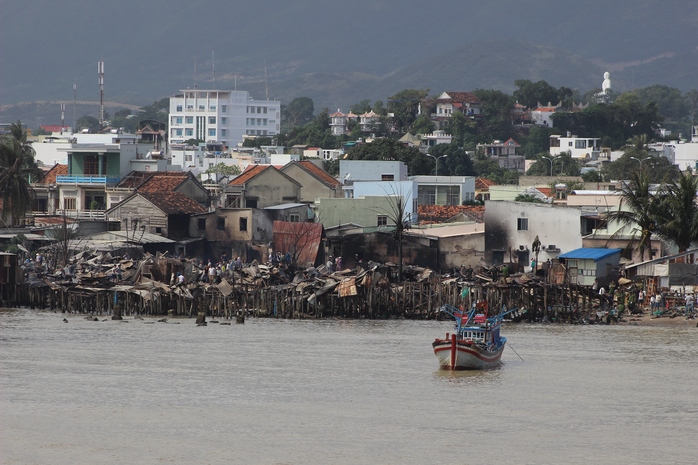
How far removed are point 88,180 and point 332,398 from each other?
42.1 meters

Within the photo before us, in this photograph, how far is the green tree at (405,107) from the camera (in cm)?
15288

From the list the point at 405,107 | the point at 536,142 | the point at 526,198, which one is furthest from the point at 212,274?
the point at 405,107

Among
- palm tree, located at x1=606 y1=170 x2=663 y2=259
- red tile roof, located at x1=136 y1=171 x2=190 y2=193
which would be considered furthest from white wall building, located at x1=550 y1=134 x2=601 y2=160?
palm tree, located at x1=606 y1=170 x2=663 y2=259

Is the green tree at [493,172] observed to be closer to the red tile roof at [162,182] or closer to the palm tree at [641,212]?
the red tile roof at [162,182]

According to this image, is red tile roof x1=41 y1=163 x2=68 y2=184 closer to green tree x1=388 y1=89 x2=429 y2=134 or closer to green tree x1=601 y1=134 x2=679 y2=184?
green tree x1=601 y1=134 x2=679 y2=184

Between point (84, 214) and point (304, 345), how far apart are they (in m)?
29.8

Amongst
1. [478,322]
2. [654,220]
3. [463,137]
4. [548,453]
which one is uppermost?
[463,137]

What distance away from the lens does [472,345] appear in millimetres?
32875

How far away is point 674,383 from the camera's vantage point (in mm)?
32281

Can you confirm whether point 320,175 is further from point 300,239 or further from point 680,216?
point 680,216

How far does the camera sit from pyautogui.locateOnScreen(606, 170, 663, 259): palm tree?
162 feet

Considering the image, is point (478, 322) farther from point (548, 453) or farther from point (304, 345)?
point (548, 453)

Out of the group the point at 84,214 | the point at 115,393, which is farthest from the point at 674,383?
the point at 84,214

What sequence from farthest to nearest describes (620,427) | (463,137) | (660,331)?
1. (463,137)
2. (660,331)
3. (620,427)
